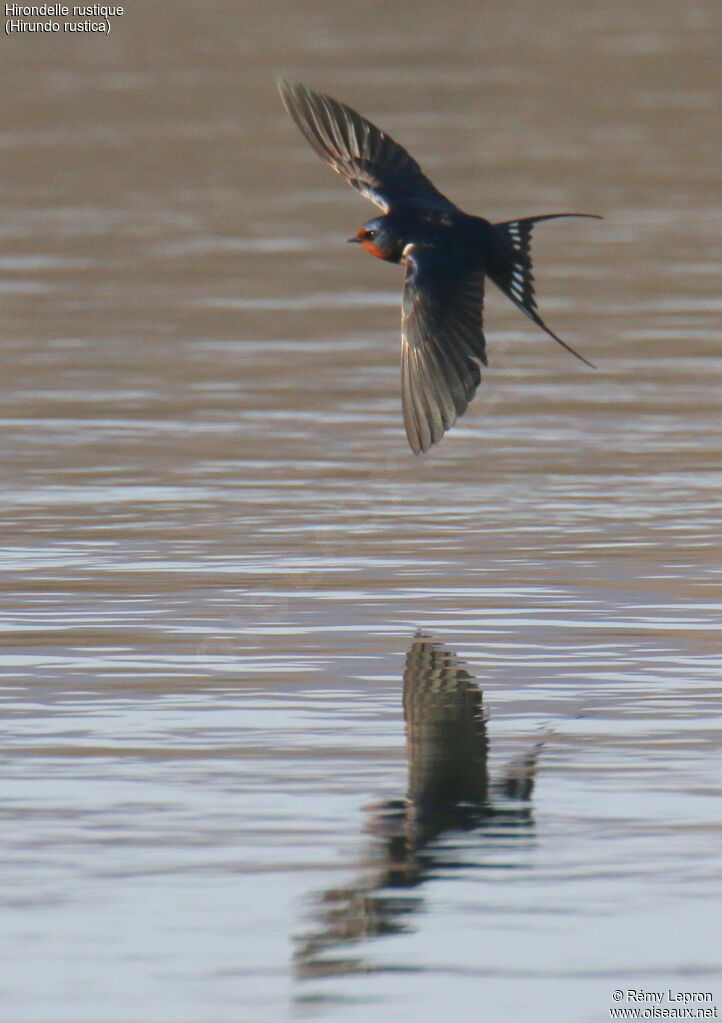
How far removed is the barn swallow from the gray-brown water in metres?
0.60

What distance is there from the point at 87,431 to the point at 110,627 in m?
3.95

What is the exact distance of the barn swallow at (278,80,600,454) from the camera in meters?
9.12

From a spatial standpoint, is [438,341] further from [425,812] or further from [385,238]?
[425,812]

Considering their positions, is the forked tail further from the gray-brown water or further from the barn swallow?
the gray-brown water

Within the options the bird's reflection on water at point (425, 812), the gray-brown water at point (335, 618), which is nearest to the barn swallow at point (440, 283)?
the gray-brown water at point (335, 618)

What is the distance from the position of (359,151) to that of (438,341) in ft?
3.71

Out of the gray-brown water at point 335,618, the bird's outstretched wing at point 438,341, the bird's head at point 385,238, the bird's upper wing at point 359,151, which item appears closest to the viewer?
the gray-brown water at point 335,618

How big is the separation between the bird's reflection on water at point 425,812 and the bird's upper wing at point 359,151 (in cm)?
235

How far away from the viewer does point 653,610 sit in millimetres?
8609

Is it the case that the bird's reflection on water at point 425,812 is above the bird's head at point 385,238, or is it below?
below

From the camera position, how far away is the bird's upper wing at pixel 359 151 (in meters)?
9.78

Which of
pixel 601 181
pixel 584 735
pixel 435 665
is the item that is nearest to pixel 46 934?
pixel 584 735

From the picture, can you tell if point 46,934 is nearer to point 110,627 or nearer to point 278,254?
point 110,627

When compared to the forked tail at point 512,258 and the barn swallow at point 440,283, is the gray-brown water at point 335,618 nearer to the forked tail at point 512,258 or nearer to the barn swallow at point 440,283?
the barn swallow at point 440,283
